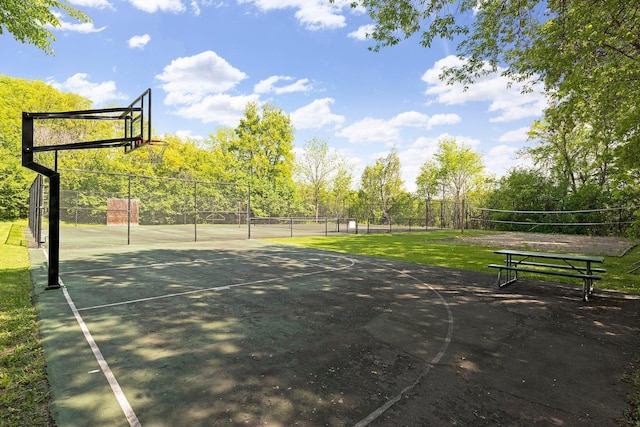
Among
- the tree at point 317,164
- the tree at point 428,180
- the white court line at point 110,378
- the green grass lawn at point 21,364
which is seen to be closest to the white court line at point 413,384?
the white court line at point 110,378

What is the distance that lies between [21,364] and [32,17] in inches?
366

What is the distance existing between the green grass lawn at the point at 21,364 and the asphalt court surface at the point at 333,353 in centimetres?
12

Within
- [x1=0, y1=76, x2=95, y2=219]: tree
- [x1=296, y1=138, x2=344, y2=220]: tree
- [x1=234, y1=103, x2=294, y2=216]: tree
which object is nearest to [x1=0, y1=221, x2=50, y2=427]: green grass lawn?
[x1=0, y1=76, x2=95, y2=219]: tree

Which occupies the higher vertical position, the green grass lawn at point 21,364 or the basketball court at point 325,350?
the green grass lawn at point 21,364

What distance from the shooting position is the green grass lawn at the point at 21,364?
241 cm

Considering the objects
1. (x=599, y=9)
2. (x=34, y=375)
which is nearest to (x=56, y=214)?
(x=34, y=375)

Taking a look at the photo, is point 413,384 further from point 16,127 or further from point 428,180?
point 428,180

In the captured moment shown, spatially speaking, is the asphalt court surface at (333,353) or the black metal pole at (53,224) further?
the black metal pole at (53,224)

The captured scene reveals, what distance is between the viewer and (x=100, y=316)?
15.4 feet

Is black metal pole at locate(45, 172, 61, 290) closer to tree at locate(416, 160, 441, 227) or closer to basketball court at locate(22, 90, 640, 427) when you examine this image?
basketball court at locate(22, 90, 640, 427)

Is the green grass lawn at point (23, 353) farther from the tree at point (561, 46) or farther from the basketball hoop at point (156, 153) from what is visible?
the basketball hoop at point (156, 153)

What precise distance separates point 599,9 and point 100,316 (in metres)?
9.83

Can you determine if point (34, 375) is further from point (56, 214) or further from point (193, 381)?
point (56, 214)

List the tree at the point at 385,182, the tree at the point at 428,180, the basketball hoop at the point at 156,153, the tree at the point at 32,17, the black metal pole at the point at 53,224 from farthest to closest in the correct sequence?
the tree at the point at 428,180
the tree at the point at 385,182
the basketball hoop at the point at 156,153
the tree at the point at 32,17
the black metal pole at the point at 53,224
